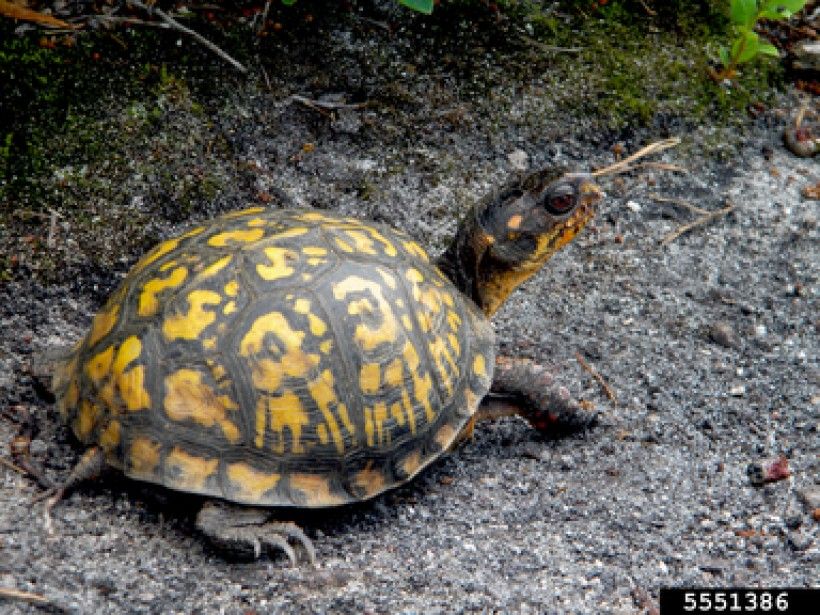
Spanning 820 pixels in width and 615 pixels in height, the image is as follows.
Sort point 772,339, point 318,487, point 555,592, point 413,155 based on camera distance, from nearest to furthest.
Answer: point 555,592 < point 318,487 < point 772,339 < point 413,155

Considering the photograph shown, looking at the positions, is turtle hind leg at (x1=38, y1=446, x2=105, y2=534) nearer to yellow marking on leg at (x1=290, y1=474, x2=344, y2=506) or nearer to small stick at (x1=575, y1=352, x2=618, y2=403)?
yellow marking on leg at (x1=290, y1=474, x2=344, y2=506)

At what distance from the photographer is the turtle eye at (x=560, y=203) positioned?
3.32 metres

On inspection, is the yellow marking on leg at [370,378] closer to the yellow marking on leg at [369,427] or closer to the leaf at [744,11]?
the yellow marking on leg at [369,427]

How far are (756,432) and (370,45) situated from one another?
2.31 meters

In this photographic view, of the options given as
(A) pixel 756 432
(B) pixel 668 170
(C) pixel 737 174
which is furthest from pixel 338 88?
(A) pixel 756 432

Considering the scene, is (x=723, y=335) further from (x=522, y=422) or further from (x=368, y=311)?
(x=368, y=311)

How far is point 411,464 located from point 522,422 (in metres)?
0.72

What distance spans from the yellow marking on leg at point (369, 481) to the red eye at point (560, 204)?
108cm

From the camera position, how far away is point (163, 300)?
2.81m

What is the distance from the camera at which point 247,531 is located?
2746 millimetres

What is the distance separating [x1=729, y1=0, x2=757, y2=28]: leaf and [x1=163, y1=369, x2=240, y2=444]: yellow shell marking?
114 inches

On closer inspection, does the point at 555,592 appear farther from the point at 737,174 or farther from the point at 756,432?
the point at 737,174

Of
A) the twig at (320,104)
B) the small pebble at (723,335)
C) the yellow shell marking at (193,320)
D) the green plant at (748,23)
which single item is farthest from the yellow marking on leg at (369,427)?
the green plant at (748,23)

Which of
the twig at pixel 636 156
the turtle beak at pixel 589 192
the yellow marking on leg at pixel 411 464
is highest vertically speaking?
the turtle beak at pixel 589 192
